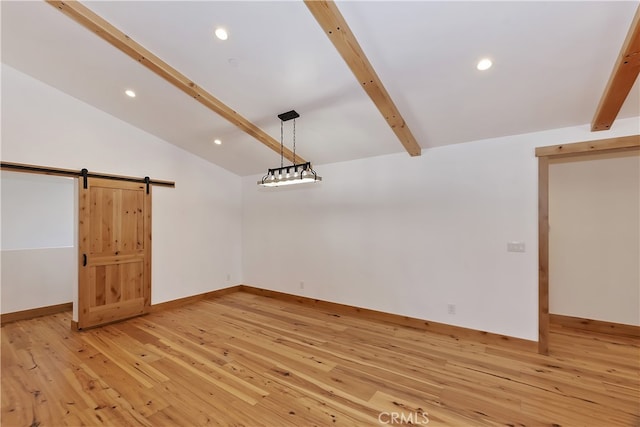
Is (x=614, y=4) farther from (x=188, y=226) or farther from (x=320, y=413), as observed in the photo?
(x=188, y=226)

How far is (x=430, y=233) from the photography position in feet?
12.6

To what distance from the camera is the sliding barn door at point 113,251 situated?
12.9ft

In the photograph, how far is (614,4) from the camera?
5.88 feet

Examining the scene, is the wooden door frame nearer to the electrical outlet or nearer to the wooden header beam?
the wooden header beam

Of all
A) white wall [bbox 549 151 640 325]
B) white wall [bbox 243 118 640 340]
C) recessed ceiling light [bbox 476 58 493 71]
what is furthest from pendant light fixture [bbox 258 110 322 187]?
white wall [bbox 549 151 640 325]

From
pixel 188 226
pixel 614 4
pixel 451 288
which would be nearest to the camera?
pixel 614 4

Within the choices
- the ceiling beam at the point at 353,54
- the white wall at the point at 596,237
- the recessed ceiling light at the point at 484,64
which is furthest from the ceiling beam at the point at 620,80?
the ceiling beam at the point at 353,54

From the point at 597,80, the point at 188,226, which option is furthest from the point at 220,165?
the point at 597,80

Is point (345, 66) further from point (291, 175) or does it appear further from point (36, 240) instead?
point (36, 240)

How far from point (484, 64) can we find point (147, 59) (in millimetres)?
3241

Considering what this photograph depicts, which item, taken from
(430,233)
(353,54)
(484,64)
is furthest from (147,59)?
(430,233)

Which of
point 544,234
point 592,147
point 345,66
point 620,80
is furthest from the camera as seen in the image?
point 544,234

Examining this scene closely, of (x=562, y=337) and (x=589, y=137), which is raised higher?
(x=589, y=137)

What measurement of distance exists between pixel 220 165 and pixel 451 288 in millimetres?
4839
